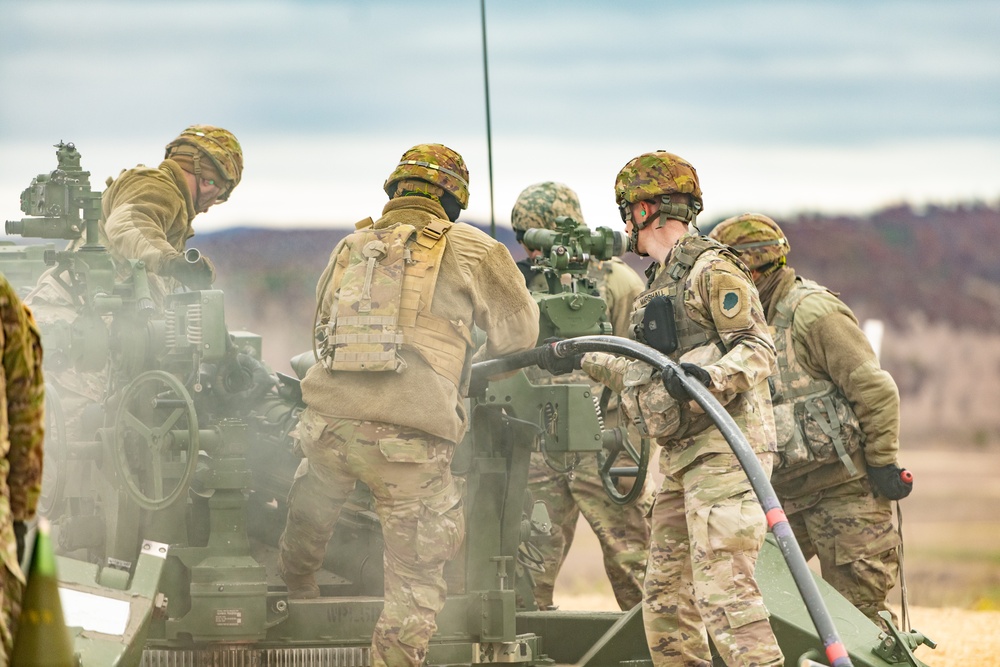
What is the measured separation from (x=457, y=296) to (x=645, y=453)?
1169mm

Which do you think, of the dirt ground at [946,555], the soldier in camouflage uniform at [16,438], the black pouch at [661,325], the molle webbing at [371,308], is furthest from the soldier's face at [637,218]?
the dirt ground at [946,555]

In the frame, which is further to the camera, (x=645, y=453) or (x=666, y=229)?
(x=645, y=453)

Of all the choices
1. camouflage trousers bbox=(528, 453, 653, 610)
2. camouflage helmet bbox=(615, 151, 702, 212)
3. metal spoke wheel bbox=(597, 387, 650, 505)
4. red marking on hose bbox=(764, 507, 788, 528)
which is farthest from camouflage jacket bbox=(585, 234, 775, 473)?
camouflage trousers bbox=(528, 453, 653, 610)

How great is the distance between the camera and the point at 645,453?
7258 millimetres

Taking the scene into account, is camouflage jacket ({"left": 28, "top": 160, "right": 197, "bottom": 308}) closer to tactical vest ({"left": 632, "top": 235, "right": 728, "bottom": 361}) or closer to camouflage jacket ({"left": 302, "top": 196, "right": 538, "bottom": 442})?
camouflage jacket ({"left": 302, "top": 196, "right": 538, "bottom": 442})

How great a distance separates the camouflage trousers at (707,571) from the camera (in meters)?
5.98

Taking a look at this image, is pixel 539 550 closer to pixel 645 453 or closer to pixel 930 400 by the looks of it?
pixel 645 453

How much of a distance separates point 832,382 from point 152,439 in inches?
124

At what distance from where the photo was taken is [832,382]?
798 cm

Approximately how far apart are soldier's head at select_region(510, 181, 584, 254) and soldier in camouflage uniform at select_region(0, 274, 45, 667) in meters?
5.40

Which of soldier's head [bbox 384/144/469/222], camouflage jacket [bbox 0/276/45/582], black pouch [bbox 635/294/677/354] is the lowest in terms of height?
camouflage jacket [bbox 0/276/45/582]

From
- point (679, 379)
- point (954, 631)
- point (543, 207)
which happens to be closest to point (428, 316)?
point (679, 379)

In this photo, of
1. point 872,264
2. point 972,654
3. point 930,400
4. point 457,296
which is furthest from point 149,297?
point 872,264

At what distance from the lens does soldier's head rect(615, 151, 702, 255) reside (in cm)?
650
